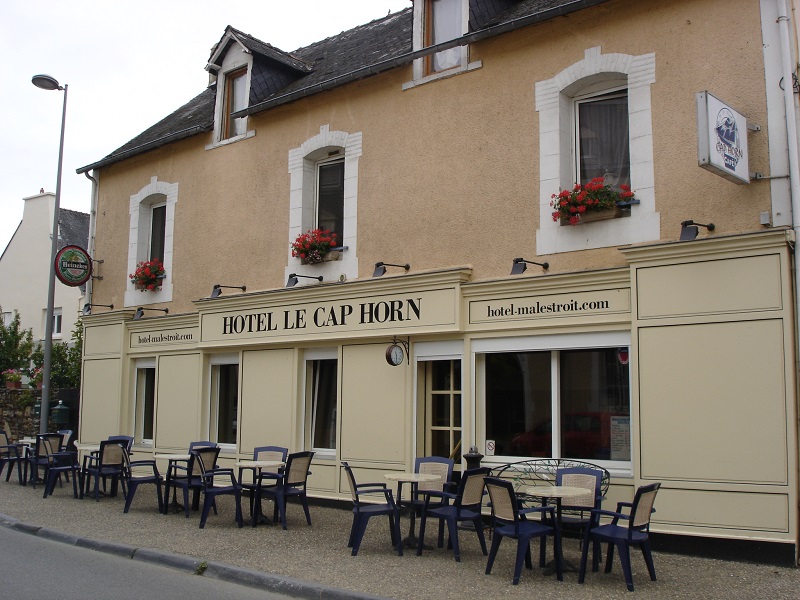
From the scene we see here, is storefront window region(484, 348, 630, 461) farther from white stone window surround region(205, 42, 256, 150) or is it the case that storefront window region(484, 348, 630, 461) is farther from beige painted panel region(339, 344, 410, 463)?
white stone window surround region(205, 42, 256, 150)

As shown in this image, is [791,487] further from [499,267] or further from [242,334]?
[242,334]

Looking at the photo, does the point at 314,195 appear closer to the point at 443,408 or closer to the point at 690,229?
the point at 443,408

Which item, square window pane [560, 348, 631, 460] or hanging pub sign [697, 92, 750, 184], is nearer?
hanging pub sign [697, 92, 750, 184]

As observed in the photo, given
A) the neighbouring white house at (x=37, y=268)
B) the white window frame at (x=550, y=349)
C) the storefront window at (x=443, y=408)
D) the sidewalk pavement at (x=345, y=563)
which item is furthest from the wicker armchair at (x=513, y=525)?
the neighbouring white house at (x=37, y=268)

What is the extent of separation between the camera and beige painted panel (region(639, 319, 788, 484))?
8148 millimetres

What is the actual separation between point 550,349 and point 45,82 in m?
12.7

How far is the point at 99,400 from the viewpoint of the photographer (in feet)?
56.0

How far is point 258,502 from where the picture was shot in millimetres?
10719

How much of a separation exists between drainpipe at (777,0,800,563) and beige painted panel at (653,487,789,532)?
4.52ft

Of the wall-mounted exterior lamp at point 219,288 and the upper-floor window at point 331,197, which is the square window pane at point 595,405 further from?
the wall-mounted exterior lamp at point 219,288

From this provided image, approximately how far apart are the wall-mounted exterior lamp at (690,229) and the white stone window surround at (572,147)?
38 cm

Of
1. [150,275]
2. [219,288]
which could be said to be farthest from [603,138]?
[150,275]

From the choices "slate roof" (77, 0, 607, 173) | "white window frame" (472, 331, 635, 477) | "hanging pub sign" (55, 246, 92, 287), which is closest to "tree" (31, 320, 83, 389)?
"hanging pub sign" (55, 246, 92, 287)

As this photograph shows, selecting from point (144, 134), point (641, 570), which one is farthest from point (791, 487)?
point (144, 134)
